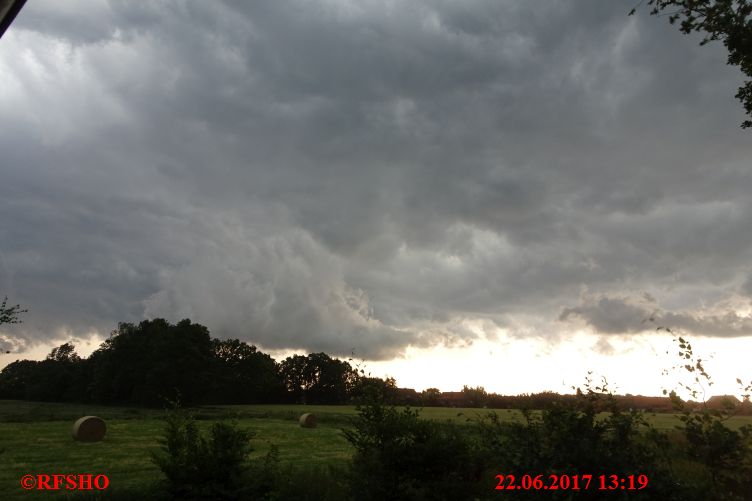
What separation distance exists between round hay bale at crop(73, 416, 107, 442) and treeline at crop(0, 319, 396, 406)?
3667 centimetres

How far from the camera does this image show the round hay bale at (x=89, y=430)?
95.2ft

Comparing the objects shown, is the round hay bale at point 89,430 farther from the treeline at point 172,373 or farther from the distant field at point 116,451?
the treeline at point 172,373

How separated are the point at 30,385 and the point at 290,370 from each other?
54200 millimetres

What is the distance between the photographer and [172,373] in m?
79.7

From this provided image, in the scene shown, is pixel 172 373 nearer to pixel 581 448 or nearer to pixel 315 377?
pixel 315 377

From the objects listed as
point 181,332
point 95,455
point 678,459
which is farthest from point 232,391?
point 678,459

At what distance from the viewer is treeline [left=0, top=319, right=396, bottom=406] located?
8100 centimetres

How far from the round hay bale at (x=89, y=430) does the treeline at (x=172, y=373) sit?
1444 inches

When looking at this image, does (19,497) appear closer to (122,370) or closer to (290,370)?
(122,370)

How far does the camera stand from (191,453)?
12.8m

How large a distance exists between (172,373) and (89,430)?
53232mm

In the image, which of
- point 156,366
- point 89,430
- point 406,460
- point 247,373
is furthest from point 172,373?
point 406,460
